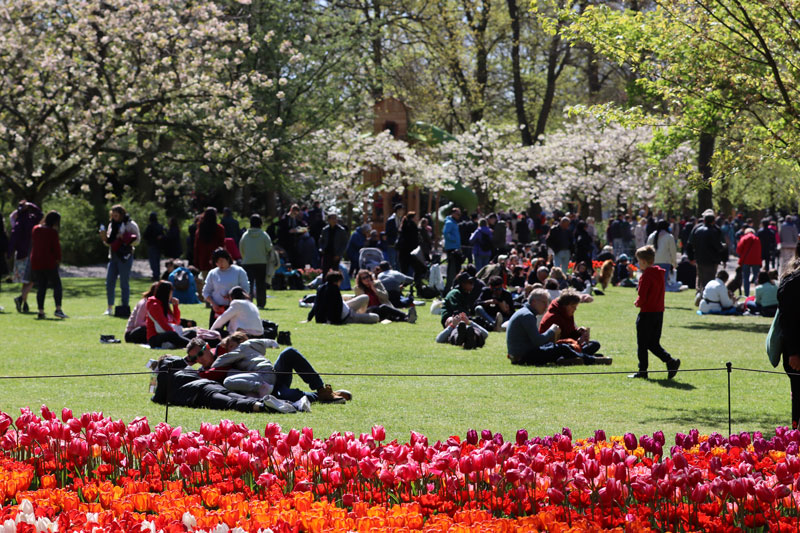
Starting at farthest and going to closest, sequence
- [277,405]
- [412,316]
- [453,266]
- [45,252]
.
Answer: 1. [453,266]
2. [412,316]
3. [45,252]
4. [277,405]

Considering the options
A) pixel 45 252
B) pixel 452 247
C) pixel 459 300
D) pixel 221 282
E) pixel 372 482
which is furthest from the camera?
pixel 452 247

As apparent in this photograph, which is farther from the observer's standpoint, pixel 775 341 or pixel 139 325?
pixel 139 325

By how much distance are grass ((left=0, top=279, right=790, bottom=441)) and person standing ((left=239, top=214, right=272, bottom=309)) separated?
1.82m

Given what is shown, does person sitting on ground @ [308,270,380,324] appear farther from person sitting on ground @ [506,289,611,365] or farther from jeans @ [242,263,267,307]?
person sitting on ground @ [506,289,611,365]

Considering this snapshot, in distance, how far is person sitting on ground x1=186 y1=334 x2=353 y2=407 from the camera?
9578 mm

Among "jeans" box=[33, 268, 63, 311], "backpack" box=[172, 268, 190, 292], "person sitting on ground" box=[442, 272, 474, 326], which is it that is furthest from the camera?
"backpack" box=[172, 268, 190, 292]

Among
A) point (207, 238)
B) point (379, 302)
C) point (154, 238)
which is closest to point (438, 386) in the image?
point (379, 302)

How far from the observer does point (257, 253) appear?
18359 mm

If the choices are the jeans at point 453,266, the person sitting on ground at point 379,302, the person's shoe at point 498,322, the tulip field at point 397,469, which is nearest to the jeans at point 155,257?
the jeans at point 453,266

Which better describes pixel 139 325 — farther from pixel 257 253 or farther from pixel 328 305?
pixel 257 253

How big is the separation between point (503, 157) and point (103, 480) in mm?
41775

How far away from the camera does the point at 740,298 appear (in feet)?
72.5

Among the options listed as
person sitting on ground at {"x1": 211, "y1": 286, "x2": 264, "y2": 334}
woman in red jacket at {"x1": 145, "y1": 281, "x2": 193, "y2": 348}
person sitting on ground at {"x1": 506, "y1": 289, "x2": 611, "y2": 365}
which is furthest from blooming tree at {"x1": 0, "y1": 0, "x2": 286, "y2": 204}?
person sitting on ground at {"x1": 506, "y1": 289, "x2": 611, "y2": 365}

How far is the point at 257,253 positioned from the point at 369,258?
478cm
